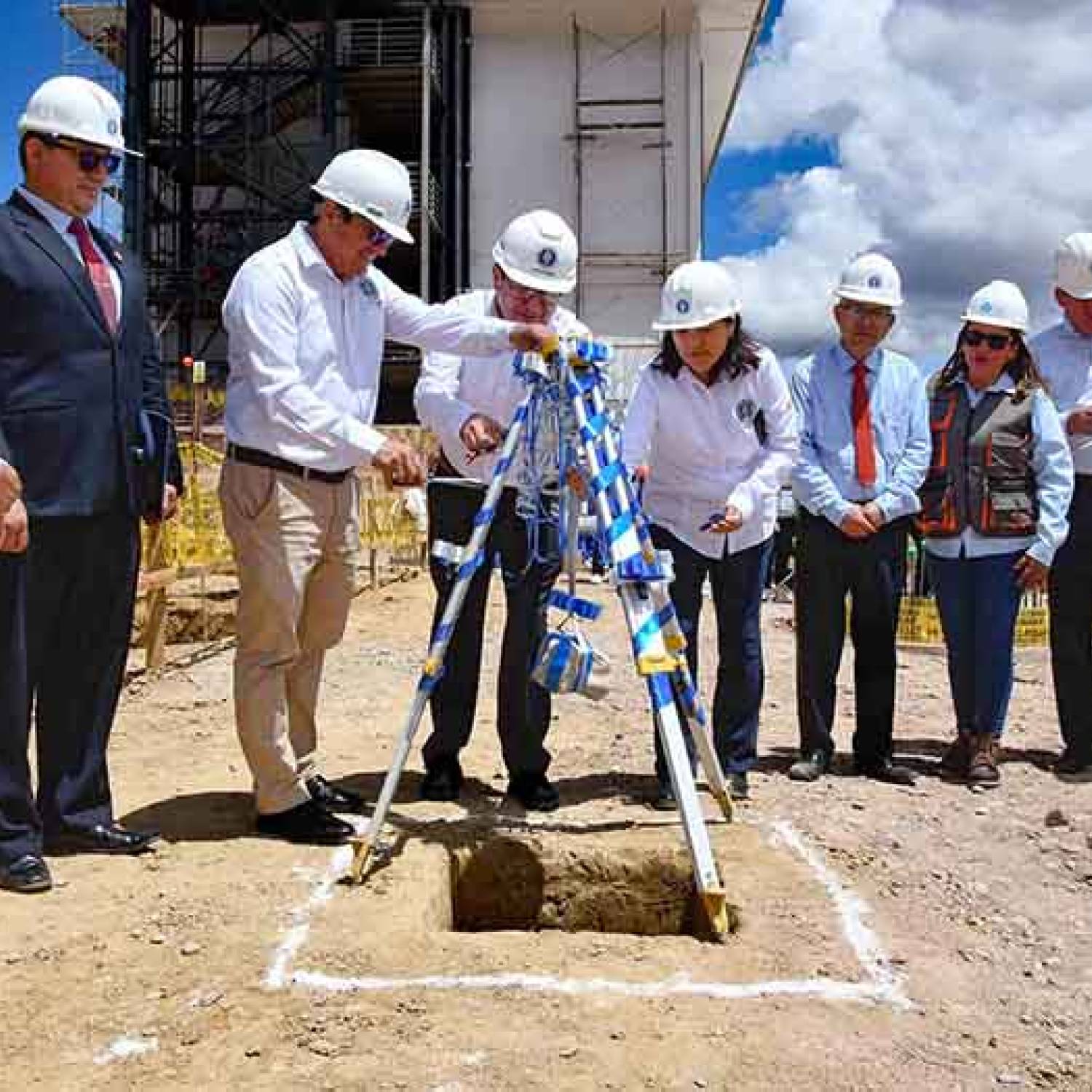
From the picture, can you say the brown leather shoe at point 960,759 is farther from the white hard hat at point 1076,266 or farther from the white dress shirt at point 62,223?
the white dress shirt at point 62,223

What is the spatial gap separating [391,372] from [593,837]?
21.5m

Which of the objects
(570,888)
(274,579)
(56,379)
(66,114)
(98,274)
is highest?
(66,114)

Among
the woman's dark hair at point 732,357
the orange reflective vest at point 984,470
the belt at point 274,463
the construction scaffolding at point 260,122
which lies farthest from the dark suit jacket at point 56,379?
the construction scaffolding at point 260,122

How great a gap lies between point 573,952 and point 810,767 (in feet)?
7.55

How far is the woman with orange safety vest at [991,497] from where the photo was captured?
5.68 metres

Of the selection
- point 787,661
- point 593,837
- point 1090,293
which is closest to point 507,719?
point 593,837

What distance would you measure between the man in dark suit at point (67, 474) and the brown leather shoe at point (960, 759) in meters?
3.50

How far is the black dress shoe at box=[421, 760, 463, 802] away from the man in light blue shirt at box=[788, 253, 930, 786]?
4.97 feet

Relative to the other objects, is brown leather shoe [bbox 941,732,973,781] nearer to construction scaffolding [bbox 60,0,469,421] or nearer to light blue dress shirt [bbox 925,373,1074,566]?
light blue dress shirt [bbox 925,373,1074,566]

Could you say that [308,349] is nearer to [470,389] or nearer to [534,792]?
[470,389]

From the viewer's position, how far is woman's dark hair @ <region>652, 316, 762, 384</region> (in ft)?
16.4

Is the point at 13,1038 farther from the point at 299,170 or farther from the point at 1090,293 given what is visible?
the point at 299,170

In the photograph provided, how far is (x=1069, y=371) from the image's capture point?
616cm

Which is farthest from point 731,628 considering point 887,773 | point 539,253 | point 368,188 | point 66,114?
point 66,114
